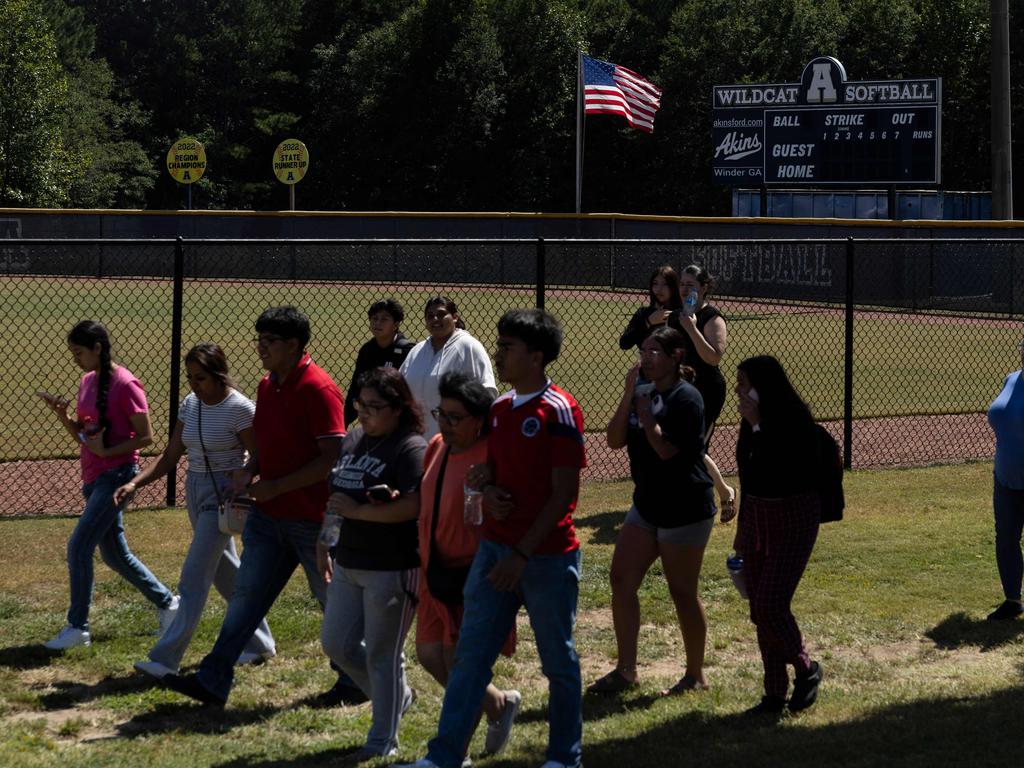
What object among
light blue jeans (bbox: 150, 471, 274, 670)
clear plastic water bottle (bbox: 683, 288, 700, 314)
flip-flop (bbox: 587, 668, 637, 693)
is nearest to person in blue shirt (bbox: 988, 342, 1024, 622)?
clear plastic water bottle (bbox: 683, 288, 700, 314)

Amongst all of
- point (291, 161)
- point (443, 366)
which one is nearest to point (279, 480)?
point (443, 366)

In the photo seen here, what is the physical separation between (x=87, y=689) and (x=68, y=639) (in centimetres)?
60

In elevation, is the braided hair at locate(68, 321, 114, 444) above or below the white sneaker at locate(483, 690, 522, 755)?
above

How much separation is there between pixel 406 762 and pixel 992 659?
10.3 feet

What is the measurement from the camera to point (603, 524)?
9.95 metres

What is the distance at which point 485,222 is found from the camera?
36406mm

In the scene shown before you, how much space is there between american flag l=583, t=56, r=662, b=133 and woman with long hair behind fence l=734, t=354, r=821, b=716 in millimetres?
26271

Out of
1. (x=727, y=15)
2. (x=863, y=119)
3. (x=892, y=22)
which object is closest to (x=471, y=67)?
(x=727, y=15)

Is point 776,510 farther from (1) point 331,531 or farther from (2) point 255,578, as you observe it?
(2) point 255,578

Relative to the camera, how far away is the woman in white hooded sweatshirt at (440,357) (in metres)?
7.83

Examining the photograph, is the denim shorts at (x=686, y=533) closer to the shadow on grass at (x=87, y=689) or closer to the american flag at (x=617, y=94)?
the shadow on grass at (x=87, y=689)

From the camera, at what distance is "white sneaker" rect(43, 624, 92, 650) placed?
7.00 metres

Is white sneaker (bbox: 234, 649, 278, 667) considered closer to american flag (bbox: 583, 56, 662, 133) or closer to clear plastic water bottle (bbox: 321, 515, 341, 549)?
clear plastic water bottle (bbox: 321, 515, 341, 549)

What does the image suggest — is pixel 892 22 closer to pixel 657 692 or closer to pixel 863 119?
pixel 863 119
